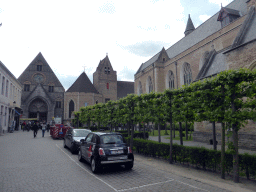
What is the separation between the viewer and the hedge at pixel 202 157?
606cm

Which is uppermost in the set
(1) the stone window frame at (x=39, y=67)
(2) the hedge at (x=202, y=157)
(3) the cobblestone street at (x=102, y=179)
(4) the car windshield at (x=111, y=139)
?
(1) the stone window frame at (x=39, y=67)

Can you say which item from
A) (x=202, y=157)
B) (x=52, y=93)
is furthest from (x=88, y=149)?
(x=52, y=93)

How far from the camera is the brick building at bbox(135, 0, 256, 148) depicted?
13.7 meters

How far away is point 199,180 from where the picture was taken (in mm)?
6133

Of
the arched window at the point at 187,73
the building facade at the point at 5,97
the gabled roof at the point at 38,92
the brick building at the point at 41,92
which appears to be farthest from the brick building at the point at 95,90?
the arched window at the point at 187,73

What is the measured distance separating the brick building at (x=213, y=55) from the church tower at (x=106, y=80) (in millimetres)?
10666

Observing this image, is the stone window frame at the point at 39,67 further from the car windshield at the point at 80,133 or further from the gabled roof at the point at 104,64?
the car windshield at the point at 80,133

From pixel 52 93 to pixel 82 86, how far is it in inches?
308

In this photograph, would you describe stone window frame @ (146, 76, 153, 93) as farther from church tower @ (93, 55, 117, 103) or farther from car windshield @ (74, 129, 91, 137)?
car windshield @ (74, 129, 91, 137)

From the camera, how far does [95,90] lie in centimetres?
5259

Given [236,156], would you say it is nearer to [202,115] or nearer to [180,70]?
[202,115]

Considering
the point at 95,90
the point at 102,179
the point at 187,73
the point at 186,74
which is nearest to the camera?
the point at 102,179

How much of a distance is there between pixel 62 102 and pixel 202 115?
45.2 m

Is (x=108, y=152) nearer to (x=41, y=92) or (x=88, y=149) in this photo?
(x=88, y=149)
